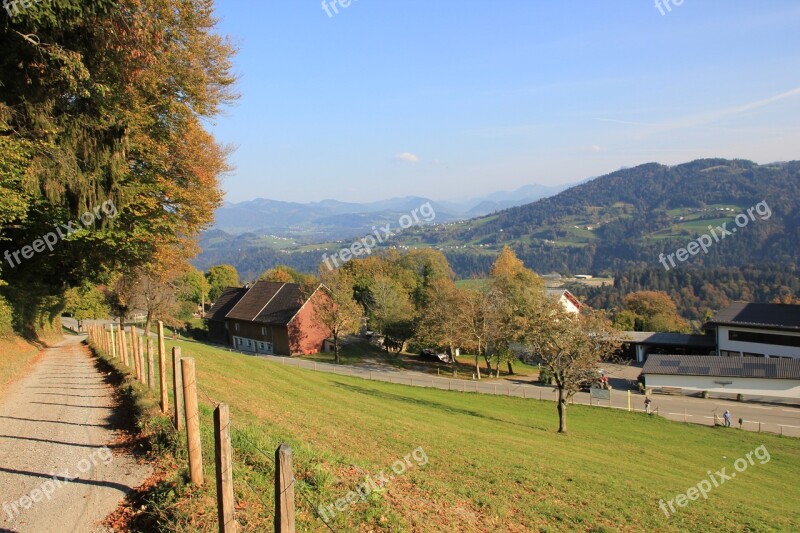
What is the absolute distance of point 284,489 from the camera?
4.73 m

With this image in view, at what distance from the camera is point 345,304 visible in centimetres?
5803

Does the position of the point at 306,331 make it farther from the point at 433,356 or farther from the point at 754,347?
the point at 754,347

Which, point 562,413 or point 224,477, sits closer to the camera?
point 224,477

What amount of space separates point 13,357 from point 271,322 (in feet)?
148

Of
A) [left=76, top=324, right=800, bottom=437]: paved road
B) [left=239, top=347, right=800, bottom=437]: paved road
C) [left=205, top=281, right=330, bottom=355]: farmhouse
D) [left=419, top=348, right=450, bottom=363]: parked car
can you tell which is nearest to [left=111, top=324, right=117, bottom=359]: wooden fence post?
[left=76, top=324, right=800, bottom=437]: paved road

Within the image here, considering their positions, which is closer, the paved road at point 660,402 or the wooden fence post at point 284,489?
the wooden fence post at point 284,489

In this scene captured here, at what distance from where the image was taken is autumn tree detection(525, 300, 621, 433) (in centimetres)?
2847

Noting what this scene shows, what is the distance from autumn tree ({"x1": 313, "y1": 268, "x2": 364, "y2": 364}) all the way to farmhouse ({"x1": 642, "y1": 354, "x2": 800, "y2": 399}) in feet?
99.8

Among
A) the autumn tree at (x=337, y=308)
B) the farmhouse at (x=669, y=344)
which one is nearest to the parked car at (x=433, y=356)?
the autumn tree at (x=337, y=308)

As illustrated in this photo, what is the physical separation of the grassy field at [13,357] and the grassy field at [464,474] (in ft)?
20.4

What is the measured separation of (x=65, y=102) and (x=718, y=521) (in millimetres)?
22540

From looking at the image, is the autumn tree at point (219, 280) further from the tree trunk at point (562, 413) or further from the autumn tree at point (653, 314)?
the tree trunk at point (562, 413)

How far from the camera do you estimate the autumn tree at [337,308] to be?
190 ft

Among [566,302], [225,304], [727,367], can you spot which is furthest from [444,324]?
[225,304]
